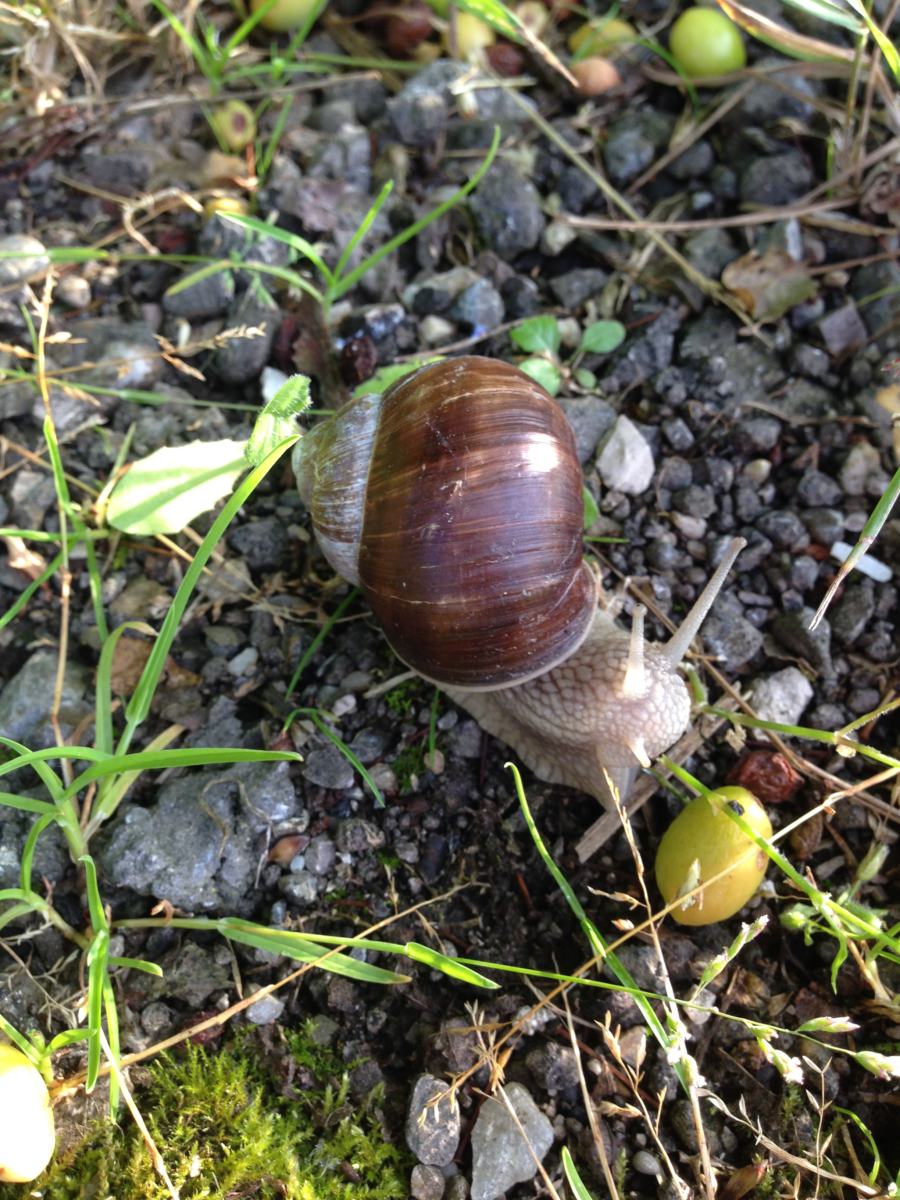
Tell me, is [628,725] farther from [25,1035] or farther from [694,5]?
[694,5]

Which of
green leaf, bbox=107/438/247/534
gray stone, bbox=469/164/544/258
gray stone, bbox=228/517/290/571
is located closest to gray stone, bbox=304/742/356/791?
gray stone, bbox=228/517/290/571

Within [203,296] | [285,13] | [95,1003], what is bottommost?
[95,1003]

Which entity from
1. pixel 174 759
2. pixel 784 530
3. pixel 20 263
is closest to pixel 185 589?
pixel 174 759

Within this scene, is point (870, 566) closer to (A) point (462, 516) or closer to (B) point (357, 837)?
(A) point (462, 516)

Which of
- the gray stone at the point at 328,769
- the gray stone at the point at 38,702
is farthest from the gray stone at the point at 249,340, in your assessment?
the gray stone at the point at 328,769

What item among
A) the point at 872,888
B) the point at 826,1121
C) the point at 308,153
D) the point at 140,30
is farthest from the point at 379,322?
the point at 826,1121

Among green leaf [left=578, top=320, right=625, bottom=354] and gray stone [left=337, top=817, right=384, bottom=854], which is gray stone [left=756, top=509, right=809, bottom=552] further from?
gray stone [left=337, top=817, right=384, bottom=854]
